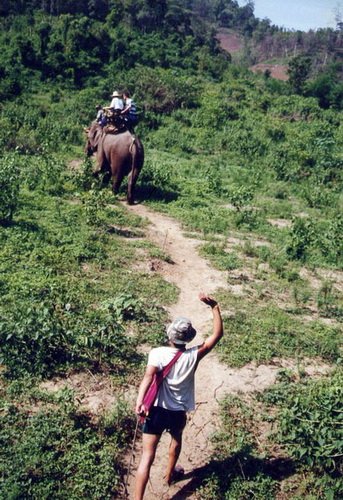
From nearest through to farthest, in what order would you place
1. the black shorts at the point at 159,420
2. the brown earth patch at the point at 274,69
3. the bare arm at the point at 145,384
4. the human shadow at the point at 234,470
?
the bare arm at the point at 145,384 → the black shorts at the point at 159,420 → the human shadow at the point at 234,470 → the brown earth patch at the point at 274,69

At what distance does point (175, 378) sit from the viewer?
13.6 ft

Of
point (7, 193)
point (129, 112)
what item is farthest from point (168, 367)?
point (129, 112)

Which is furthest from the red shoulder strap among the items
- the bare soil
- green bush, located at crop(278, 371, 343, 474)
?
the bare soil

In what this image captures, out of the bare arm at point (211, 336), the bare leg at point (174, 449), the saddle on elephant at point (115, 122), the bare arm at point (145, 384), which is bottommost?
the bare leg at point (174, 449)

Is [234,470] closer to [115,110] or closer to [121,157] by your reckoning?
[121,157]

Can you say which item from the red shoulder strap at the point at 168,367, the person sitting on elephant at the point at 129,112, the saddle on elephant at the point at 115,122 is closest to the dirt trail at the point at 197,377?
the red shoulder strap at the point at 168,367

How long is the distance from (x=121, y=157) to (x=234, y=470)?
27.7ft

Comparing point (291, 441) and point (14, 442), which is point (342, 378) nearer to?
point (291, 441)

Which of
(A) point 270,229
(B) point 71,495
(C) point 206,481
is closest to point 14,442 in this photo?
(B) point 71,495

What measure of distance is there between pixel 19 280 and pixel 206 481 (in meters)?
4.00

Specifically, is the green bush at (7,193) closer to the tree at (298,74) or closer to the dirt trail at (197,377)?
the dirt trail at (197,377)

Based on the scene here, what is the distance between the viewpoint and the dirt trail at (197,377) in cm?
471

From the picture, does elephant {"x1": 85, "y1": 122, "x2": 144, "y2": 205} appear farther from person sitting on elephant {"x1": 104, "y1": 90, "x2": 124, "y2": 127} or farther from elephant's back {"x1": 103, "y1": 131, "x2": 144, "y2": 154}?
person sitting on elephant {"x1": 104, "y1": 90, "x2": 124, "y2": 127}

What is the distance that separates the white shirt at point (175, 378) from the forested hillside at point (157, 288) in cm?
94
